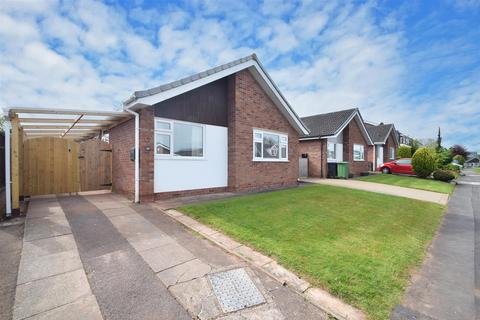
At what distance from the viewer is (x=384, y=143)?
25.4m

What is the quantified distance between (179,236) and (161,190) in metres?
3.52

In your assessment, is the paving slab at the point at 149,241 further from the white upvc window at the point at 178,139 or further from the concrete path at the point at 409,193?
the concrete path at the point at 409,193

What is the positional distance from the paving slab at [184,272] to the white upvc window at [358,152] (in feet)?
62.4

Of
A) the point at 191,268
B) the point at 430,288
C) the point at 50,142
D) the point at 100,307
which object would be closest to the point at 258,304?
the point at 191,268

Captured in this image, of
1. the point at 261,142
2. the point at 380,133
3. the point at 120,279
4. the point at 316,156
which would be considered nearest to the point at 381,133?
the point at 380,133

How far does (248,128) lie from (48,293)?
835 centimetres

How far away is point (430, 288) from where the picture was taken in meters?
2.78

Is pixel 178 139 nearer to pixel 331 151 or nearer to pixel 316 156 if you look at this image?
pixel 316 156

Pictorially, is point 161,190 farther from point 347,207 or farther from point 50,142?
point 347,207

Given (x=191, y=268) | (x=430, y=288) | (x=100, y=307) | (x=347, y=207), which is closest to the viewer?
(x=100, y=307)

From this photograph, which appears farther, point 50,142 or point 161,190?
point 50,142

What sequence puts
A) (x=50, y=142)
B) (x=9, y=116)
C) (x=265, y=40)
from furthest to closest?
(x=265, y=40)
(x=50, y=142)
(x=9, y=116)

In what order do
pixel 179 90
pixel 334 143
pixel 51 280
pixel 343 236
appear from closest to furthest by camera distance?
pixel 51 280
pixel 343 236
pixel 179 90
pixel 334 143

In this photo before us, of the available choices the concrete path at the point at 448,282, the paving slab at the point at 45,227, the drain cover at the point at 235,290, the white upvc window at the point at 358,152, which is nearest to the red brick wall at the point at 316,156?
the white upvc window at the point at 358,152
